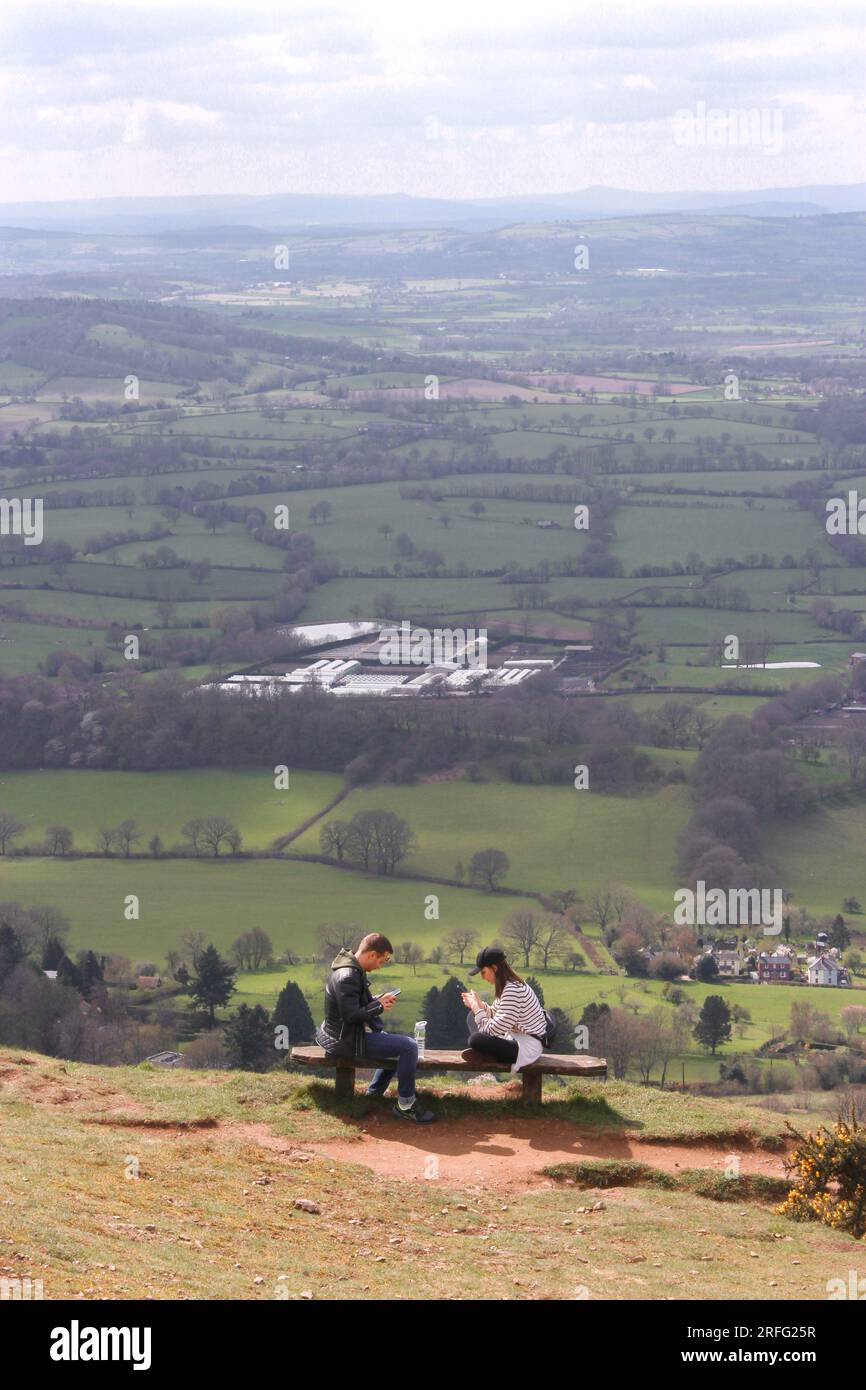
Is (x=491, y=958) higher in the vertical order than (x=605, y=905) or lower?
higher

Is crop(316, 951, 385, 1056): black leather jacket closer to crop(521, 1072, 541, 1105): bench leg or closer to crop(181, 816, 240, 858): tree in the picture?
crop(521, 1072, 541, 1105): bench leg

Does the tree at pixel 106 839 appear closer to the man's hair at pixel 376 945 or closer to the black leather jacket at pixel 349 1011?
the black leather jacket at pixel 349 1011

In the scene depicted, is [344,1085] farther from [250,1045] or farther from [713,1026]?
[713,1026]

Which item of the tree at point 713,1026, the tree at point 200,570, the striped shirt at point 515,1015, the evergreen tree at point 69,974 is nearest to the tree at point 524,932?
the tree at point 713,1026

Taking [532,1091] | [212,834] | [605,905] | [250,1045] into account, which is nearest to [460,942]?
[605,905]

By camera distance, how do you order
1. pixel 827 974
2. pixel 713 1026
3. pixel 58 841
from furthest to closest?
1. pixel 58 841
2. pixel 827 974
3. pixel 713 1026

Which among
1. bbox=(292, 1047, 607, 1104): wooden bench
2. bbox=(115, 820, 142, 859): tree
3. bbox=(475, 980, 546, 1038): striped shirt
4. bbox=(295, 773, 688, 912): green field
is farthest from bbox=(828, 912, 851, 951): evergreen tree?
bbox=(475, 980, 546, 1038): striped shirt

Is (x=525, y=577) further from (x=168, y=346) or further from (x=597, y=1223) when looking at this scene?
(x=168, y=346)
